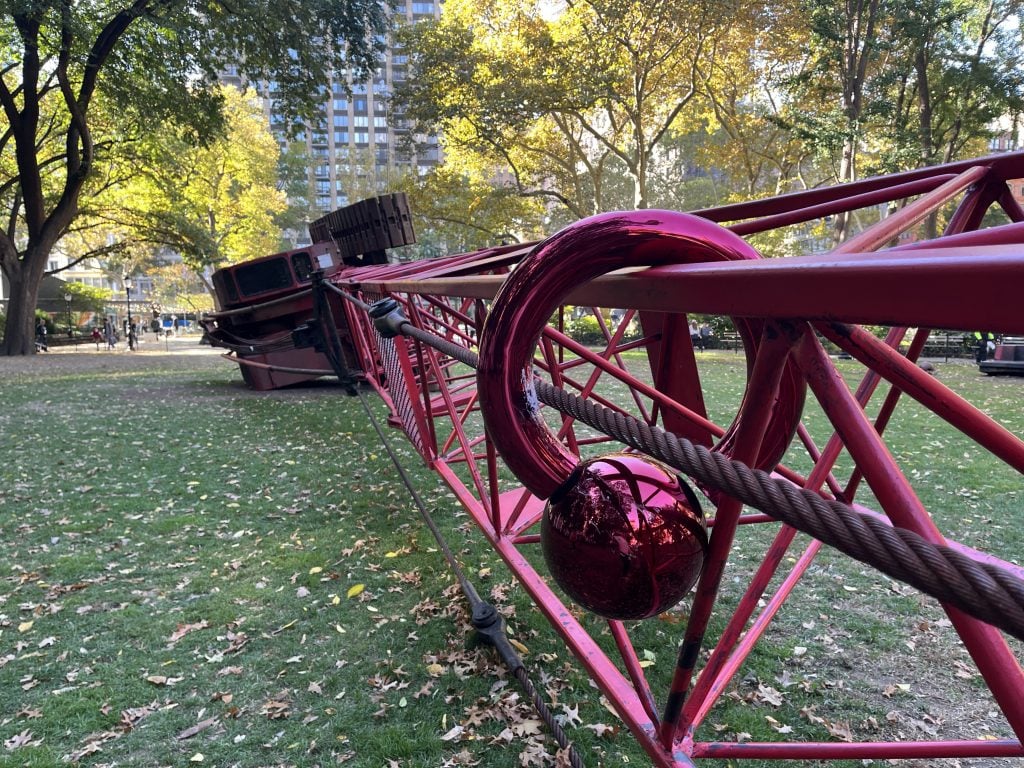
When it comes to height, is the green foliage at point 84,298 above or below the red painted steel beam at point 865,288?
above

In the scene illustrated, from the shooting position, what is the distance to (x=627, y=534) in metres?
1.09

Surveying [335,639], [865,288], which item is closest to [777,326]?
[865,288]

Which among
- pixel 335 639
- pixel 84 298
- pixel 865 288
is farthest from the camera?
pixel 84 298

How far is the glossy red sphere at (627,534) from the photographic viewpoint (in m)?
1.09

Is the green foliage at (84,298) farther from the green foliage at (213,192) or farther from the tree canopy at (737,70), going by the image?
the tree canopy at (737,70)

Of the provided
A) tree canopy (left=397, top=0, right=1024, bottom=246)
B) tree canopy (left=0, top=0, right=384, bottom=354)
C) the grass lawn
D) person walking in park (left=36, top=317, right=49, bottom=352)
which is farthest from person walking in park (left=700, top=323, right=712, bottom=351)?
person walking in park (left=36, top=317, right=49, bottom=352)

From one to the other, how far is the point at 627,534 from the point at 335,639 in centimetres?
279

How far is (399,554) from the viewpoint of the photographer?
177 inches

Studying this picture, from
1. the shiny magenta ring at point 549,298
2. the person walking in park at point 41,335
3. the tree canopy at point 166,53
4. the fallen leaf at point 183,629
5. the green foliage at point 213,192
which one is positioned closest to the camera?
the shiny magenta ring at point 549,298

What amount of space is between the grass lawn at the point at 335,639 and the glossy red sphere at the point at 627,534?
171 cm

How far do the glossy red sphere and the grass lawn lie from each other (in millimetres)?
1715

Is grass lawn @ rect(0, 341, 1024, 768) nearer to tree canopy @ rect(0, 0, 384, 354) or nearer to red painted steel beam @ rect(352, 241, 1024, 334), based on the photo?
red painted steel beam @ rect(352, 241, 1024, 334)

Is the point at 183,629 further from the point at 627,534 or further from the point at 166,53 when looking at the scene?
the point at 166,53

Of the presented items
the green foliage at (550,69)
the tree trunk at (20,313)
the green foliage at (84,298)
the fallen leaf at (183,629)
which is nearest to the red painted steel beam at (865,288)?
the fallen leaf at (183,629)
